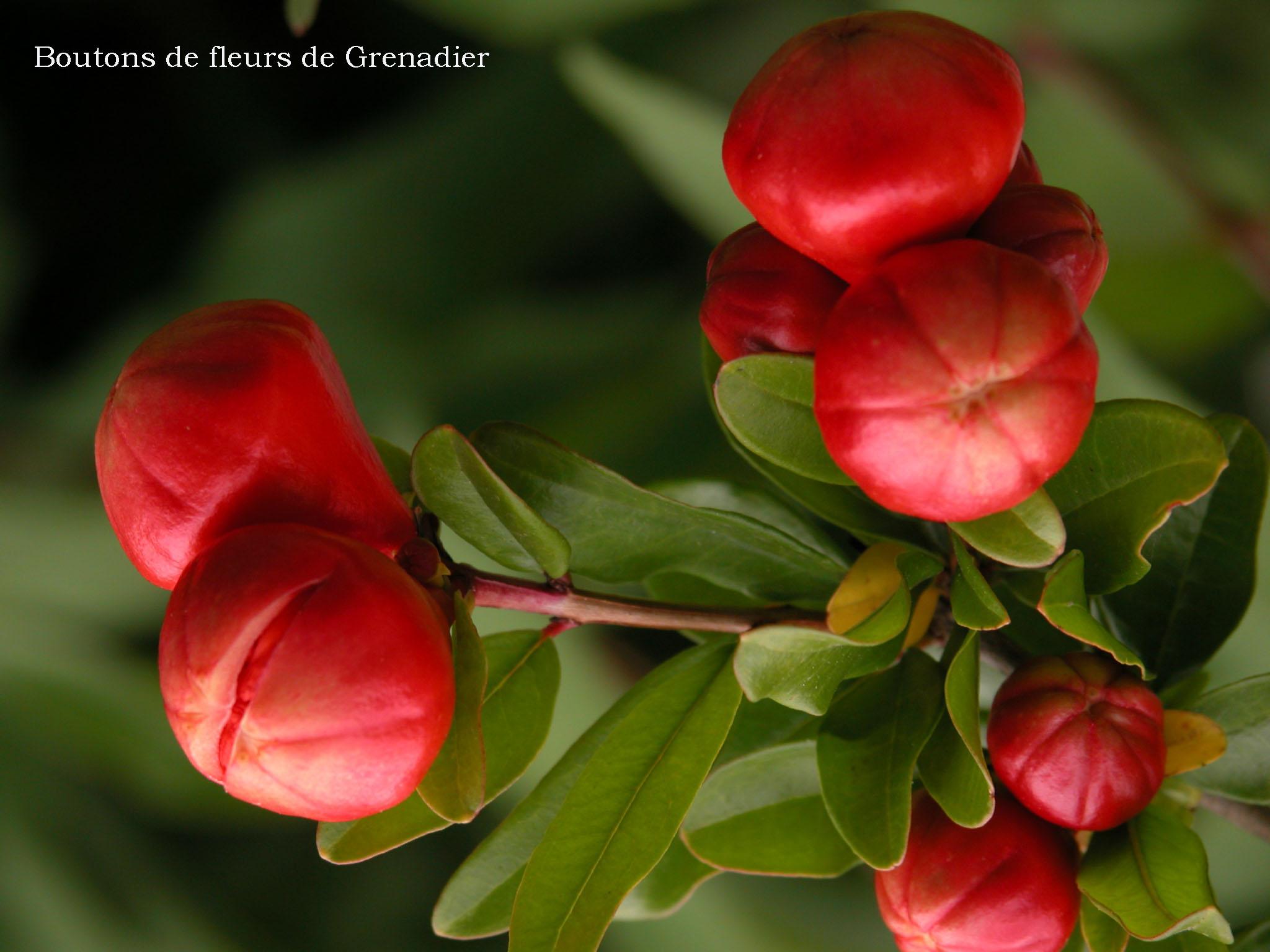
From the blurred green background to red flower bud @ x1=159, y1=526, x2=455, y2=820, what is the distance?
85 cm

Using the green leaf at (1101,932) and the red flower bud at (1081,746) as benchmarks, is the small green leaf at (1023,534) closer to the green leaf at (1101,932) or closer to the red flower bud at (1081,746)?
the red flower bud at (1081,746)

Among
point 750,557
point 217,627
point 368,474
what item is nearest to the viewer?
point 217,627

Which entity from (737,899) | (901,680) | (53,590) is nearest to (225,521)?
(901,680)

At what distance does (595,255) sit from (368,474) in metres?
1.21

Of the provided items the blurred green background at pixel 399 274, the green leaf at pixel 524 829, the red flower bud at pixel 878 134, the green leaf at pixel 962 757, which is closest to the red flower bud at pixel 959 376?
the red flower bud at pixel 878 134

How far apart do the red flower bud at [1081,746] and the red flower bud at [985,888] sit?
2cm

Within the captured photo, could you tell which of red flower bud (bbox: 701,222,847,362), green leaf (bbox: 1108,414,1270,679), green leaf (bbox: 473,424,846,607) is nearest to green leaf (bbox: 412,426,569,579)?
A: green leaf (bbox: 473,424,846,607)

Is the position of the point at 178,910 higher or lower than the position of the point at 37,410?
lower

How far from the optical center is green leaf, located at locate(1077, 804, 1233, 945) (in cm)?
51

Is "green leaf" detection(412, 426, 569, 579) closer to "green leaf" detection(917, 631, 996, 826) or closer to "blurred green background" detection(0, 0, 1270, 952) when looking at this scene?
"green leaf" detection(917, 631, 996, 826)

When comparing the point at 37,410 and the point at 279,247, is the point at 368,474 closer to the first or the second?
the point at 279,247

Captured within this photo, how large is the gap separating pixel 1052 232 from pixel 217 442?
1.23 feet

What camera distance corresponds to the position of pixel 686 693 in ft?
2.04

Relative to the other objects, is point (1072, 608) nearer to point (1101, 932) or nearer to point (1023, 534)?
point (1023, 534)
